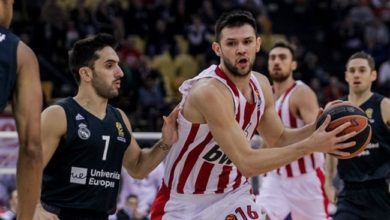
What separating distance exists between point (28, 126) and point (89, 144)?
1948 mm

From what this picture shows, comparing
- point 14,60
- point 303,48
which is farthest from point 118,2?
point 14,60

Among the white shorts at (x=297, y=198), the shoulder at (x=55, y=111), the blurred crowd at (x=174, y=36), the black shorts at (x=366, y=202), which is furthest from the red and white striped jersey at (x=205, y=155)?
the blurred crowd at (x=174, y=36)

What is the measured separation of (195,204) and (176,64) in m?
10.7

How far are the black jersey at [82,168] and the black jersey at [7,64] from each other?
1895 millimetres

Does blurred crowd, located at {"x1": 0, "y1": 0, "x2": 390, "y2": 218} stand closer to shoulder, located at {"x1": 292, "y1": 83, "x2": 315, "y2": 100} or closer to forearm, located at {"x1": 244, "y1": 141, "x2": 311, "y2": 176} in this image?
shoulder, located at {"x1": 292, "y1": 83, "x2": 315, "y2": 100}

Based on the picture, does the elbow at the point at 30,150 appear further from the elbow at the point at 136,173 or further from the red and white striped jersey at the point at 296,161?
the red and white striped jersey at the point at 296,161

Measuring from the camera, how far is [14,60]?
3895 millimetres

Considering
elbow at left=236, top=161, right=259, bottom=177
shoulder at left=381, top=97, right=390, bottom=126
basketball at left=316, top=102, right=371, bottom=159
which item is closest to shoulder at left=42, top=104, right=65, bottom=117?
elbow at left=236, top=161, right=259, bottom=177

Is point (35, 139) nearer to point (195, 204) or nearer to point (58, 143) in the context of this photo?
point (58, 143)

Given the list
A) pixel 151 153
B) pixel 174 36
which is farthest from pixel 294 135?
pixel 174 36

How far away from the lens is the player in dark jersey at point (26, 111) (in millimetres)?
3896

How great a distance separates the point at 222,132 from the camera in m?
5.54

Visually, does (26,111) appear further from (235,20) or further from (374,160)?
(374,160)

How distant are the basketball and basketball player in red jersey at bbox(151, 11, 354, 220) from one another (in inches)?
18.2
